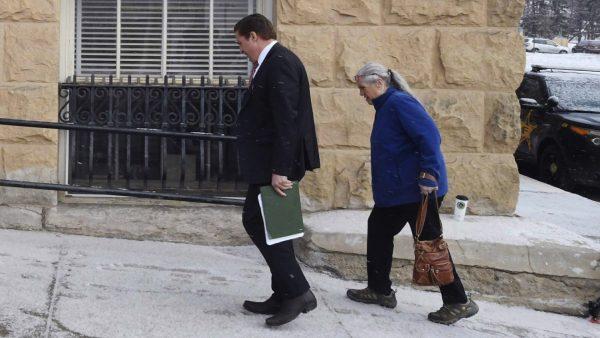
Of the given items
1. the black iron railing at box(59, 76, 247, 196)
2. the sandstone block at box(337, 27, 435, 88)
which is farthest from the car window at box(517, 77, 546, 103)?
the black iron railing at box(59, 76, 247, 196)

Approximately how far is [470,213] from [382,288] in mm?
1523

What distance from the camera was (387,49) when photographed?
246 inches

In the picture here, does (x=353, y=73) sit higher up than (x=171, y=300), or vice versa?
(x=353, y=73)

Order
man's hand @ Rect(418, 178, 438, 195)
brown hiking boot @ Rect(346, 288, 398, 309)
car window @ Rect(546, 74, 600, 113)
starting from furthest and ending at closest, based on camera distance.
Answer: car window @ Rect(546, 74, 600, 113)
brown hiking boot @ Rect(346, 288, 398, 309)
man's hand @ Rect(418, 178, 438, 195)

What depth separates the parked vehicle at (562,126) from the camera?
1095 cm

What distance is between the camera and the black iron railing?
6.32 meters

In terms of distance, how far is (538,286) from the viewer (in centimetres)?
565

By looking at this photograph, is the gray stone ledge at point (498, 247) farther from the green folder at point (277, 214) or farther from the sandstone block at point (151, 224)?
the green folder at point (277, 214)

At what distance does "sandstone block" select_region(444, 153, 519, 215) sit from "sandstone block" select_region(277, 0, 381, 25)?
133 centimetres

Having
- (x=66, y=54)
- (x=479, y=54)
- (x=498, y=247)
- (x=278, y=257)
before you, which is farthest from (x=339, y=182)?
(x=66, y=54)

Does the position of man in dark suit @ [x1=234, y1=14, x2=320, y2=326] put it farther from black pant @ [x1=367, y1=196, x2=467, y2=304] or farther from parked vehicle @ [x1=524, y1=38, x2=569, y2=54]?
parked vehicle @ [x1=524, y1=38, x2=569, y2=54]

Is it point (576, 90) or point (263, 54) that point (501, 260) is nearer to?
point (263, 54)

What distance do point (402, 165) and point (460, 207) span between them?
147cm

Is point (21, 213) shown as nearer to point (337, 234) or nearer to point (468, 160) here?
point (337, 234)
